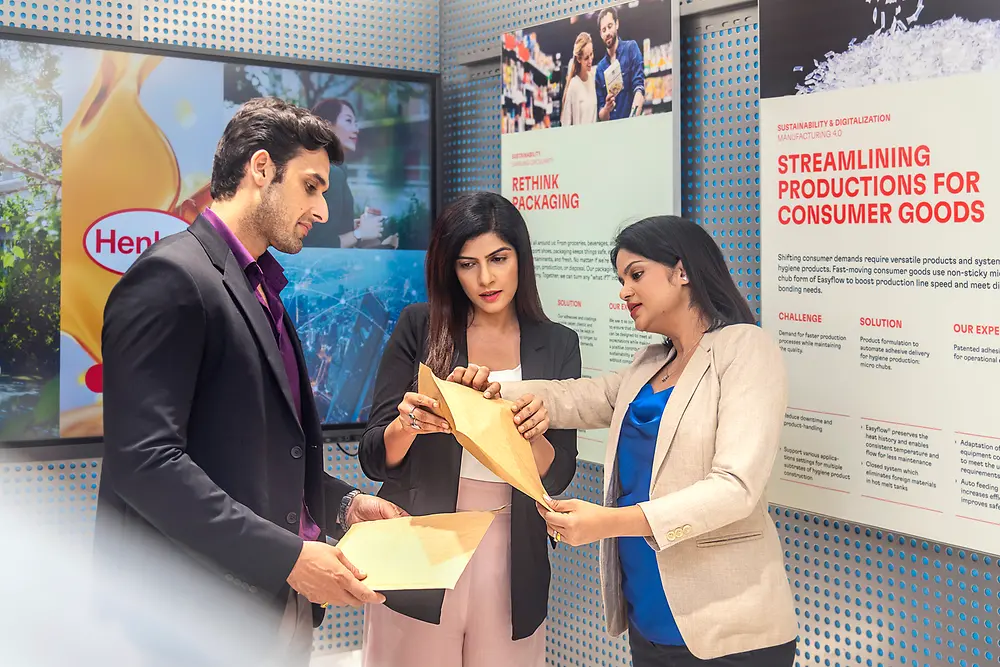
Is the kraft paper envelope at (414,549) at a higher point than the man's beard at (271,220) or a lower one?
lower

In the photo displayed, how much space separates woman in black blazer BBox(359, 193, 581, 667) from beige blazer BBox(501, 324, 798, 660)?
19.1 inches

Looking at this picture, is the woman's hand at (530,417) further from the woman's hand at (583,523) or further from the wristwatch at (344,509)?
the wristwatch at (344,509)

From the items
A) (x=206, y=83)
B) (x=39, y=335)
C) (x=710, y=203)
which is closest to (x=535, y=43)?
(x=710, y=203)

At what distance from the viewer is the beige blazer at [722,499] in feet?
6.59

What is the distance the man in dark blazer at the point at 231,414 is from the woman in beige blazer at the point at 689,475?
0.54m

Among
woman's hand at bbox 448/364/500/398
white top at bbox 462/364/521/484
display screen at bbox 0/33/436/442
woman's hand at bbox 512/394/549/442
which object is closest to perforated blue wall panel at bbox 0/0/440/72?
display screen at bbox 0/33/436/442

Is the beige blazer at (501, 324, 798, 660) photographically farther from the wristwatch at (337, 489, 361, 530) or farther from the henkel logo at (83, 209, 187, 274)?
the henkel logo at (83, 209, 187, 274)

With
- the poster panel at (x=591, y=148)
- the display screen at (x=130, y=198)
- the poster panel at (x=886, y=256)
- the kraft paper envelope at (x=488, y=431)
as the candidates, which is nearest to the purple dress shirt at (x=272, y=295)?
the kraft paper envelope at (x=488, y=431)

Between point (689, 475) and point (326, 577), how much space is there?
32.0 inches

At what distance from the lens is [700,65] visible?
3059mm

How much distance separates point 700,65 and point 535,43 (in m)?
0.80

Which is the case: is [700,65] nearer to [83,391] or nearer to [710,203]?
[710,203]

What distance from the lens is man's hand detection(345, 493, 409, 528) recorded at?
2.35m

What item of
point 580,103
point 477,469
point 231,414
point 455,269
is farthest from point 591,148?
point 231,414
